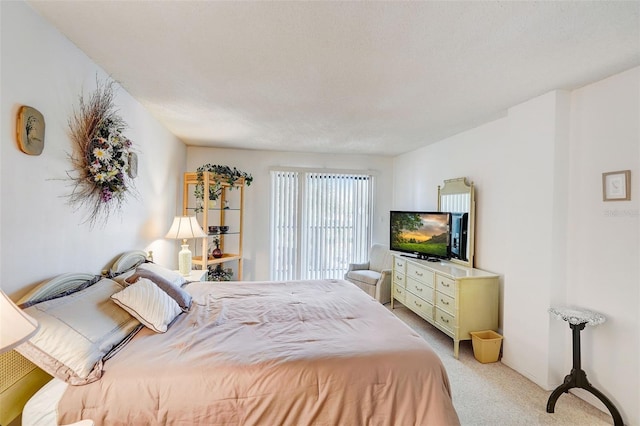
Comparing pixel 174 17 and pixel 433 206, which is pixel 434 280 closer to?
pixel 433 206

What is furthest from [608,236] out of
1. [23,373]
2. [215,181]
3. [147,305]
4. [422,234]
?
[215,181]

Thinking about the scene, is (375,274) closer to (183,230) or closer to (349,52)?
(183,230)

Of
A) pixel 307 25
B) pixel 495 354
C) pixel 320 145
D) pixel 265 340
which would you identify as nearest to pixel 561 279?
pixel 495 354

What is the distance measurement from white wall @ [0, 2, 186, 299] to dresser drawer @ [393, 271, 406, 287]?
11.3 feet

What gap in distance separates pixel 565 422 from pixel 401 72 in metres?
2.80

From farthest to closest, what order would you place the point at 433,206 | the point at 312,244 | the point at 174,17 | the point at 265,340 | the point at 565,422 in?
the point at 312,244, the point at 433,206, the point at 565,422, the point at 265,340, the point at 174,17

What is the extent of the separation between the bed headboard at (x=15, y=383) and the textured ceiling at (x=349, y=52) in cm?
178

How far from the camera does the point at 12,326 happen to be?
36.7 inches

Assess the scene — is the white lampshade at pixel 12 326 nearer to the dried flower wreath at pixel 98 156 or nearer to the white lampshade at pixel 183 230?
the dried flower wreath at pixel 98 156

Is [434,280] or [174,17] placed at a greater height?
[174,17]

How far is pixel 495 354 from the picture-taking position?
2.98 m

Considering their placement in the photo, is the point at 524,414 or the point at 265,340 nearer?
the point at 265,340

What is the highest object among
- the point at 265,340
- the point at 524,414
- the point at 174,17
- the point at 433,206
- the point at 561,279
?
the point at 174,17

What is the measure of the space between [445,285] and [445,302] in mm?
184
